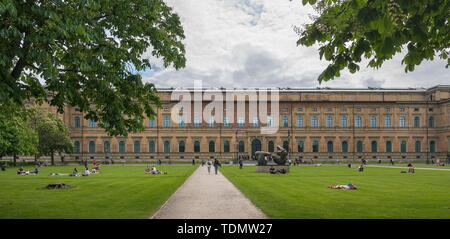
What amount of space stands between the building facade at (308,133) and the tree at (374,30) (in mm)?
88001

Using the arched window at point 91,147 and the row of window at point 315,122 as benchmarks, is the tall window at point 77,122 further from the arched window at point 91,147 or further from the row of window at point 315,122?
the arched window at point 91,147

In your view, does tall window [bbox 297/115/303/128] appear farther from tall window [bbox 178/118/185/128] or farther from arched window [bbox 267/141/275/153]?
tall window [bbox 178/118/185/128]

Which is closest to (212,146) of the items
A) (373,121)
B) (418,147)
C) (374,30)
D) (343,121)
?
(343,121)

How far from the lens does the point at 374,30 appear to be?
849 cm

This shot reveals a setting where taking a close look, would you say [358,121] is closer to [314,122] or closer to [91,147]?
[314,122]

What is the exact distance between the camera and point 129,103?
18078mm

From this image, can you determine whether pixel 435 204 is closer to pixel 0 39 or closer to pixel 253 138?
pixel 0 39

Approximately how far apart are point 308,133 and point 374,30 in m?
94.1

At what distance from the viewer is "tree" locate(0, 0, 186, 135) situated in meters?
12.1

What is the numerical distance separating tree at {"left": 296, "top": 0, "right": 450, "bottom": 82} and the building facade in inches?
3465

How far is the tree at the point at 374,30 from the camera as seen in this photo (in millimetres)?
7871

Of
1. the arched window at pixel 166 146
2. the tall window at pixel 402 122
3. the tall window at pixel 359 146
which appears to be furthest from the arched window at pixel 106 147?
the tall window at pixel 402 122

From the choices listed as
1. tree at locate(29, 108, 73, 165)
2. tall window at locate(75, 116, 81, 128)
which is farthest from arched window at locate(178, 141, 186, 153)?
tree at locate(29, 108, 73, 165)
